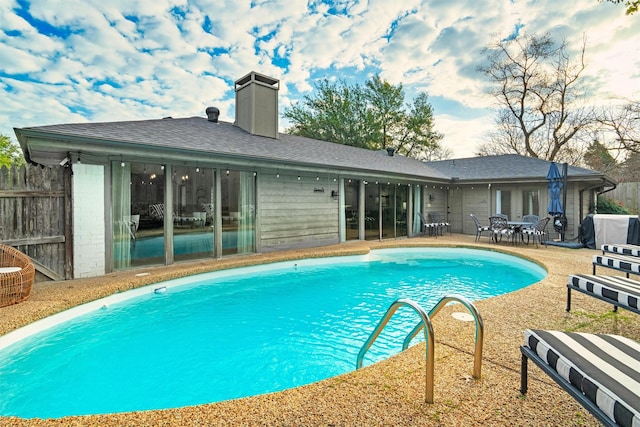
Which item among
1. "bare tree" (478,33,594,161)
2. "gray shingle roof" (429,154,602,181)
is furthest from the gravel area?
"bare tree" (478,33,594,161)

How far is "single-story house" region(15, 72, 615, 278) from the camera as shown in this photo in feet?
19.4

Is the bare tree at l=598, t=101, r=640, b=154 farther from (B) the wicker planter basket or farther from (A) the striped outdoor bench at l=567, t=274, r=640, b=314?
(B) the wicker planter basket

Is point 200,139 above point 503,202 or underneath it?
above

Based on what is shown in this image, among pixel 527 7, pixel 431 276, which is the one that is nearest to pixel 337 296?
pixel 431 276

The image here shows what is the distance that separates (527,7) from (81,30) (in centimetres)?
1396

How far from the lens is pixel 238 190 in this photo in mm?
8078

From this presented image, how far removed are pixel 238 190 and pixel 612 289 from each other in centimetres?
717

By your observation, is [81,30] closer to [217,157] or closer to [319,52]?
[217,157]

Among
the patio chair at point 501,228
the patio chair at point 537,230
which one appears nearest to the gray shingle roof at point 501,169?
the patio chair at point 537,230

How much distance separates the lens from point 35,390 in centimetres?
280

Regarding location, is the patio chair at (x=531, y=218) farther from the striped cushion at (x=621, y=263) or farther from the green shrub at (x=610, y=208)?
the striped cushion at (x=621, y=263)

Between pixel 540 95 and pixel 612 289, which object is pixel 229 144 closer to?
pixel 612 289

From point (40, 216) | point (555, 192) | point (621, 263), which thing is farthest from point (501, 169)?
point (40, 216)

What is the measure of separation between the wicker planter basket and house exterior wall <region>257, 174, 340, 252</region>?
4.81 meters
